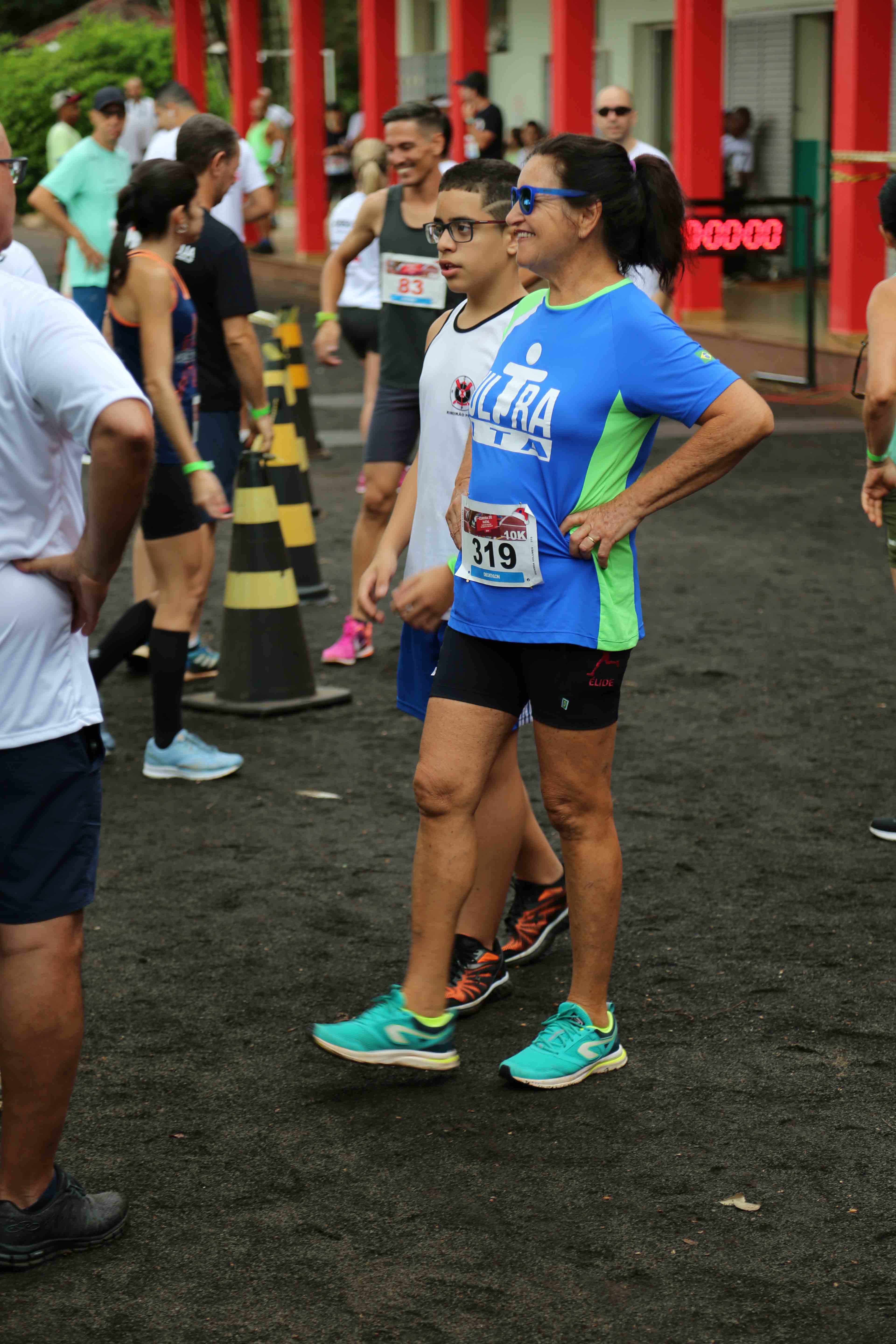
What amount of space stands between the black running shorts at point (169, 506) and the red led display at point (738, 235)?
838 cm

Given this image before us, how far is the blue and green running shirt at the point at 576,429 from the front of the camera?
11.3 ft

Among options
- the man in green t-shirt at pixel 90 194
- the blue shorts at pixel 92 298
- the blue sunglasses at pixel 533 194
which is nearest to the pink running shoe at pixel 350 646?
the blue sunglasses at pixel 533 194

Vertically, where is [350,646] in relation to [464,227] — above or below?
below

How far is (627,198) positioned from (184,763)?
3060 mm

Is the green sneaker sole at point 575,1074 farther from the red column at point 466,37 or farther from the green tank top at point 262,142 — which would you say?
the green tank top at point 262,142

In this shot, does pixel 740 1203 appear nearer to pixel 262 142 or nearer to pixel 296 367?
pixel 296 367

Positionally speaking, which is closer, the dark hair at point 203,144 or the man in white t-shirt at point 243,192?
the dark hair at point 203,144

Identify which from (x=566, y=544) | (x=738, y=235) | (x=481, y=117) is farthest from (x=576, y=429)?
(x=481, y=117)

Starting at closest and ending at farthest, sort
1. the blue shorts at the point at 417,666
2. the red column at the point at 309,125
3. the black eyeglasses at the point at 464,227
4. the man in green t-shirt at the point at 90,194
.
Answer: the black eyeglasses at the point at 464,227
the blue shorts at the point at 417,666
the man in green t-shirt at the point at 90,194
the red column at the point at 309,125

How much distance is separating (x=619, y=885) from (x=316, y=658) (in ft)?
13.1

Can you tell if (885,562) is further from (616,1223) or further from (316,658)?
(616,1223)

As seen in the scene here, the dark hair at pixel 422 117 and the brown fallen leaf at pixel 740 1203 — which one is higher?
the dark hair at pixel 422 117

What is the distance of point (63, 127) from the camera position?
50.0 feet

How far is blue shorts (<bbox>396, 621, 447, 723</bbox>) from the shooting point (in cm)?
425
